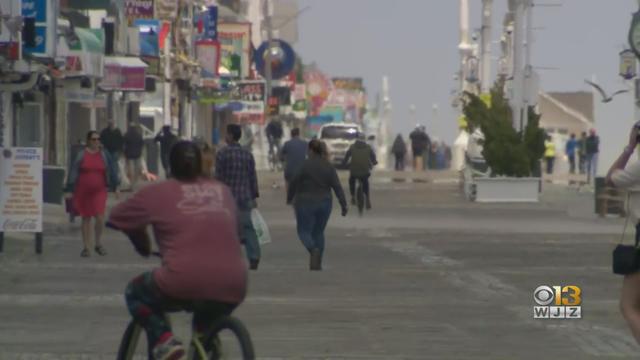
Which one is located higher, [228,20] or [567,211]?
[228,20]

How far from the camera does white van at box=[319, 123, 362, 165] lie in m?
76.7

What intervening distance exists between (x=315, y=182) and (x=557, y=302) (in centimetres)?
511

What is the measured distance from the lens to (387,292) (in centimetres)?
2084

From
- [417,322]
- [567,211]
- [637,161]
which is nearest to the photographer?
[637,161]

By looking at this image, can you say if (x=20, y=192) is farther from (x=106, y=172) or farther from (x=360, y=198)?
(x=360, y=198)

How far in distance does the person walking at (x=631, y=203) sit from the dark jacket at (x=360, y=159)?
28.6m

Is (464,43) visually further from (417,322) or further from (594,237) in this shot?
(417,322)

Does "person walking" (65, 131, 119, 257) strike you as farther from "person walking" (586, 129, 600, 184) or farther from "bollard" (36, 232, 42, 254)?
"person walking" (586, 129, 600, 184)

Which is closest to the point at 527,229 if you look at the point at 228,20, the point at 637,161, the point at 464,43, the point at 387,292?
the point at 387,292

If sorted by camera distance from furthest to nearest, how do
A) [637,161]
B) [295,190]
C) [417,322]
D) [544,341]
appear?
[295,190] → [417,322] → [544,341] → [637,161]

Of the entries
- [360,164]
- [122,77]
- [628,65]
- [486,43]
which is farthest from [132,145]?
[486,43]

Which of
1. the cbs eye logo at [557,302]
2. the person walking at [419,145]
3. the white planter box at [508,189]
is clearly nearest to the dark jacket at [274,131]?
the person walking at [419,145]

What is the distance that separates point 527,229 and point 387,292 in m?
14.3

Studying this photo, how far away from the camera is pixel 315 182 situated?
950 inches
